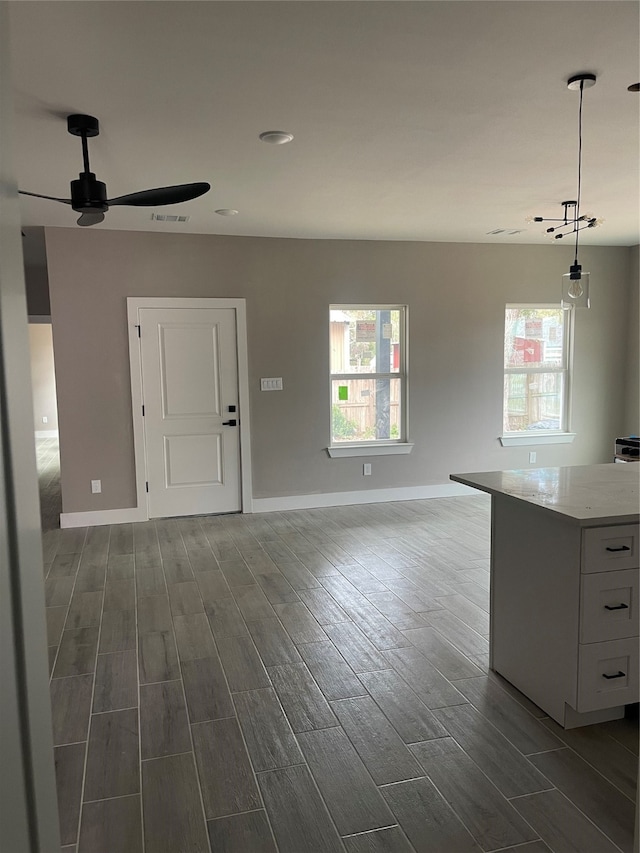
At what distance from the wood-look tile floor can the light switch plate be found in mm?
2060

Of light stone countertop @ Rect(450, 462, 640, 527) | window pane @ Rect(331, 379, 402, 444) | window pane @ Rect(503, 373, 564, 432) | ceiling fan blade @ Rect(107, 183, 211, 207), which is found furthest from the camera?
window pane @ Rect(503, 373, 564, 432)

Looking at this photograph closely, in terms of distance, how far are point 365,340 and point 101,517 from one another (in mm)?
3083

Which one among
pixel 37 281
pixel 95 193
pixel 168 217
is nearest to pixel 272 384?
pixel 168 217

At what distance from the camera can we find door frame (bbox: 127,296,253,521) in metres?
5.49

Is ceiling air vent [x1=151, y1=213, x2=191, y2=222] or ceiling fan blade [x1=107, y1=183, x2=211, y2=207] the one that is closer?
ceiling fan blade [x1=107, y1=183, x2=211, y2=207]

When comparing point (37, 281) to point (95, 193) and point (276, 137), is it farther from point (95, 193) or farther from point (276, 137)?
point (276, 137)

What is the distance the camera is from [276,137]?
10.2 feet

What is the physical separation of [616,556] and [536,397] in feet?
15.6

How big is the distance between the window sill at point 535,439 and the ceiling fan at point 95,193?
475 cm

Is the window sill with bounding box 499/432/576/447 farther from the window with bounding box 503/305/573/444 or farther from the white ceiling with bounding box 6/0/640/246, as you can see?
the white ceiling with bounding box 6/0/640/246

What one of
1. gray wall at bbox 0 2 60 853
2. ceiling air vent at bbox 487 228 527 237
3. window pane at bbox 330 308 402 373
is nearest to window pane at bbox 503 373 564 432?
window pane at bbox 330 308 402 373

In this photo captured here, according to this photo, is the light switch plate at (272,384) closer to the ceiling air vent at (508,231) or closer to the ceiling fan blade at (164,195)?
the ceiling air vent at (508,231)

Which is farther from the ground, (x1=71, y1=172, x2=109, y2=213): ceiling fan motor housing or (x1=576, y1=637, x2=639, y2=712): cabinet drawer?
(x1=71, y1=172, x2=109, y2=213): ceiling fan motor housing

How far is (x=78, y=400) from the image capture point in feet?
17.8
